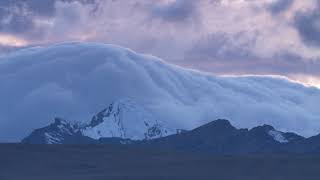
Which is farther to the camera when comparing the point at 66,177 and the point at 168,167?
the point at 168,167

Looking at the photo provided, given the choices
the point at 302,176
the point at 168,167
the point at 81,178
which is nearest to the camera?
the point at 81,178

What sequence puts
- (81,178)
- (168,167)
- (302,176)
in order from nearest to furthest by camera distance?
(81,178), (302,176), (168,167)

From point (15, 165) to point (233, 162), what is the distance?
3696 centimetres

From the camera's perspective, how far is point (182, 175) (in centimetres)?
16925

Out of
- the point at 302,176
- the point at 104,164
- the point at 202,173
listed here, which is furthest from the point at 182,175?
the point at 104,164

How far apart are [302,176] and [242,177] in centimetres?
974

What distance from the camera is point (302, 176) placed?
174 m

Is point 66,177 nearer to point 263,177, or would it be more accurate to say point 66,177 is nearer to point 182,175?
point 182,175

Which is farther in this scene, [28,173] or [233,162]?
[233,162]

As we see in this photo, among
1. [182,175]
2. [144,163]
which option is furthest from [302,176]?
[144,163]

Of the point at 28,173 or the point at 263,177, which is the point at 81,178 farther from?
the point at 263,177

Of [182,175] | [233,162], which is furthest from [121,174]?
[233,162]

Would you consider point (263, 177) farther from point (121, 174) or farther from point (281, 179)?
point (121, 174)

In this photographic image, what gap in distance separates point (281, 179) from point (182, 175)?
1454cm
